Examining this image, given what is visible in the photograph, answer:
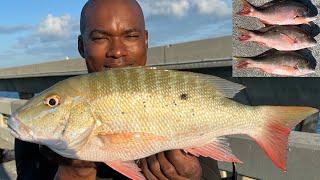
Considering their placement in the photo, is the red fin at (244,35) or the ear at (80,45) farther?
the red fin at (244,35)

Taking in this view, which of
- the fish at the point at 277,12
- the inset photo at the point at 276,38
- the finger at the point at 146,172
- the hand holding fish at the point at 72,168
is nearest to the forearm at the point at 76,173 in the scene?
the hand holding fish at the point at 72,168

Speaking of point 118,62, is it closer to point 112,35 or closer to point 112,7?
point 112,35

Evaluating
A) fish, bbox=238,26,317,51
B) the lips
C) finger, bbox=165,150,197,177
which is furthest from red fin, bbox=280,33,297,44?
finger, bbox=165,150,197,177

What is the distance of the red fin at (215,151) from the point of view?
7.11 feet

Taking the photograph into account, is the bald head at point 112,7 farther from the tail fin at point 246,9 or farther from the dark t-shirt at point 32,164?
the tail fin at point 246,9

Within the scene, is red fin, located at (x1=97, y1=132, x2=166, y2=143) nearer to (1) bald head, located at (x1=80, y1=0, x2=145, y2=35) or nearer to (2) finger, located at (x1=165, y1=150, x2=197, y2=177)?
(2) finger, located at (x1=165, y1=150, x2=197, y2=177)

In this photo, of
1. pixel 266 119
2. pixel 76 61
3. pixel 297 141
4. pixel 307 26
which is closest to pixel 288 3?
pixel 307 26

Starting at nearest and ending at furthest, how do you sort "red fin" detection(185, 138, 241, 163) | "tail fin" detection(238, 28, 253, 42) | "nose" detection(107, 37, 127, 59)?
"red fin" detection(185, 138, 241, 163) → "nose" detection(107, 37, 127, 59) → "tail fin" detection(238, 28, 253, 42)

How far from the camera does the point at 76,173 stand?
2.38m

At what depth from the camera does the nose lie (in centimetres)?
261

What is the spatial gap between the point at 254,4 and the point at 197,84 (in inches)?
162

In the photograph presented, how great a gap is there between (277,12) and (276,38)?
13.3 inches

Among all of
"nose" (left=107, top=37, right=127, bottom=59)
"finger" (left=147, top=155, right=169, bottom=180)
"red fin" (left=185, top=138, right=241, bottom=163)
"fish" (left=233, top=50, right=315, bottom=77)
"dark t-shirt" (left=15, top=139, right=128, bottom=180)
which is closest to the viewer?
"red fin" (left=185, top=138, right=241, bottom=163)

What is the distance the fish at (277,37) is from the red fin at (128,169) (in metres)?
4.22
